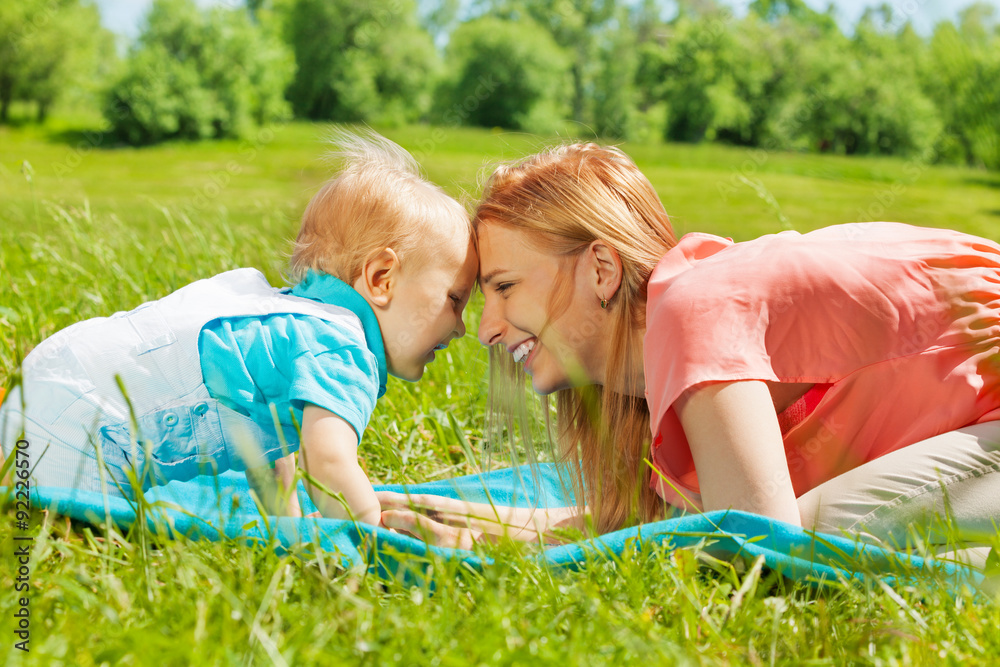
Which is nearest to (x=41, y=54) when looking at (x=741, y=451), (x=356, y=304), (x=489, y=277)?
(x=356, y=304)

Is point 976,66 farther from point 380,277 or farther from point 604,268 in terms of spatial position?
point 380,277

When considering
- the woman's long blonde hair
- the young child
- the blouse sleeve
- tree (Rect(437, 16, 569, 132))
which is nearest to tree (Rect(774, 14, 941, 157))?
tree (Rect(437, 16, 569, 132))

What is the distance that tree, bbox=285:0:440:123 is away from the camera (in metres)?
28.5

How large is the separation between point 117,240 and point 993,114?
11452 mm

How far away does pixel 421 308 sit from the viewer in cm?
230

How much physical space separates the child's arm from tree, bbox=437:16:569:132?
2938cm

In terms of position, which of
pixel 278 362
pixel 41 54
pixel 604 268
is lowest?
pixel 278 362

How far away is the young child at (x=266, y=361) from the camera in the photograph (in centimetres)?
198

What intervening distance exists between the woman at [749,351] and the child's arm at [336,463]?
19cm

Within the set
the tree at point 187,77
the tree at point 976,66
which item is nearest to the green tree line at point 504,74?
the tree at point 187,77

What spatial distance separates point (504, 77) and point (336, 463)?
30849 millimetres

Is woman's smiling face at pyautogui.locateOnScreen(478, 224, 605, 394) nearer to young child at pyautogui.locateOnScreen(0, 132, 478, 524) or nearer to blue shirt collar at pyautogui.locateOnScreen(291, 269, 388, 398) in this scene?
young child at pyautogui.locateOnScreen(0, 132, 478, 524)

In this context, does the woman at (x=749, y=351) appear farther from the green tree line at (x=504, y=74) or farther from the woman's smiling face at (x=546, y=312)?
the green tree line at (x=504, y=74)

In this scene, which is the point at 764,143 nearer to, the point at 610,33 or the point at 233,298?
the point at 610,33
